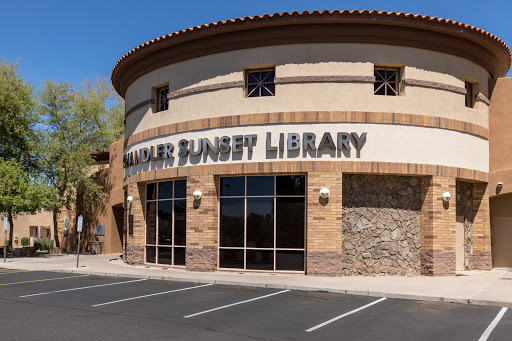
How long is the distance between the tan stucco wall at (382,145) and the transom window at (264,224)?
0.85 metres

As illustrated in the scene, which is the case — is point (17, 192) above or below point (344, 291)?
above

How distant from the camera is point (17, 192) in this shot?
2722cm

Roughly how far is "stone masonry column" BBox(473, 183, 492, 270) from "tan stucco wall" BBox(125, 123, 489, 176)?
162 cm

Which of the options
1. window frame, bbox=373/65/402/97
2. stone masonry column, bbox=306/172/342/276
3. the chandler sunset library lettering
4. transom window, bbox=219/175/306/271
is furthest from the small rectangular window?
transom window, bbox=219/175/306/271

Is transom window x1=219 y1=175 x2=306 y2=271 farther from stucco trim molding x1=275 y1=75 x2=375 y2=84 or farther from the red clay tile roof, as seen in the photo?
the red clay tile roof

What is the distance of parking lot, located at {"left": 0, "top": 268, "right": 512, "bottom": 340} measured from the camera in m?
8.55

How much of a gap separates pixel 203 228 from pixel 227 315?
26.4 feet

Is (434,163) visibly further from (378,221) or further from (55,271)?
(55,271)

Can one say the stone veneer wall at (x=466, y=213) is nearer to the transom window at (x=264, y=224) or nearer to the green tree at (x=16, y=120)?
the transom window at (x=264, y=224)

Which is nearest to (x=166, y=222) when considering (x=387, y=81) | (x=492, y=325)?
(x=387, y=81)

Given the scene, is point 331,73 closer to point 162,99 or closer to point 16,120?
point 162,99

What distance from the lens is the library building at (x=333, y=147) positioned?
16906 mm

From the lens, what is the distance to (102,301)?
11.9m

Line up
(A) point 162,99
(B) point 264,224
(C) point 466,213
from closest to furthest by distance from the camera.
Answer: (B) point 264,224
(C) point 466,213
(A) point 162,99
